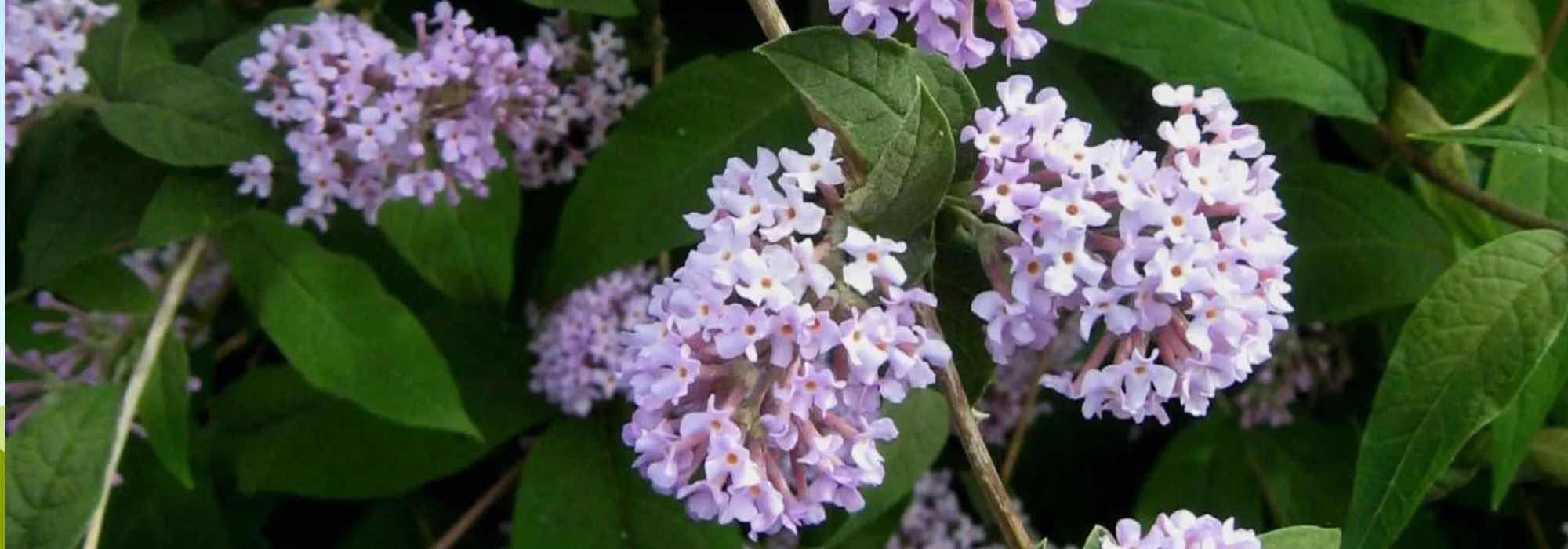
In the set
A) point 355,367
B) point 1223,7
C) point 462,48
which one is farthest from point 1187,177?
point 355,367

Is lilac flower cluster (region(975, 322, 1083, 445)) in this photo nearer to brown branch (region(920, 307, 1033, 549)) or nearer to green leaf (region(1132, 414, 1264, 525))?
green leaf (region(1132, 414, 1264, 525))

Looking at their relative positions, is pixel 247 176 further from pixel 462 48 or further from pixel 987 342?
pixel 987 342

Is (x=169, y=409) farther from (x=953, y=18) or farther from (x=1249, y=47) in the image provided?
(x=1249, y=47)

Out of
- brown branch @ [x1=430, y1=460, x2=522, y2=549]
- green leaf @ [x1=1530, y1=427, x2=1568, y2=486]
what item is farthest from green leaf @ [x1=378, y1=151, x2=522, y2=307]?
green leaf @ [x1=1530, y1=427, x2=1568, y2=486]

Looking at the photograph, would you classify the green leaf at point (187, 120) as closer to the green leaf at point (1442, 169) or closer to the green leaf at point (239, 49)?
the green leaf at point (239, 49)

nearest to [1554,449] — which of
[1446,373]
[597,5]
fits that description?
[1446,373]
